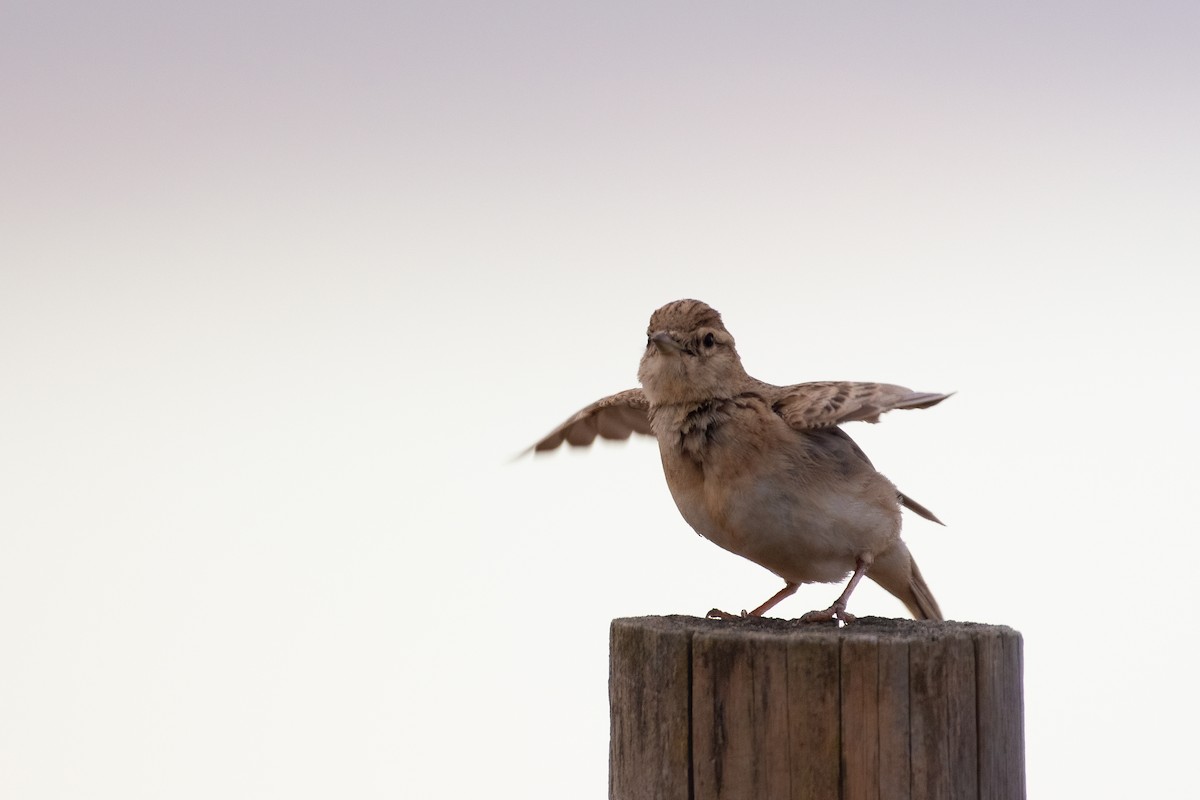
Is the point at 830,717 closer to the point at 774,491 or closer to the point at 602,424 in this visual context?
the point at 774,491

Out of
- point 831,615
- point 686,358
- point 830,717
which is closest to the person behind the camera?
point 830,717

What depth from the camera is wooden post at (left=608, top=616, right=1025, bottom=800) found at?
3.58 m

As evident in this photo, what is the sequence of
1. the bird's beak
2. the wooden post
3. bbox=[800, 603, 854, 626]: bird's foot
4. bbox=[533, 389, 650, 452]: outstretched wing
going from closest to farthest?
the wooden post
bbox=[800, 603, 854, 626]: bird's foot
the bird's beak
bbox=[533, 389, 650, 452]: outstretched wing

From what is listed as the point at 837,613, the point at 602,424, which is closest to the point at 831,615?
the point at 837,613

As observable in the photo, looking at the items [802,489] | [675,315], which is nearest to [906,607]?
[802,489]

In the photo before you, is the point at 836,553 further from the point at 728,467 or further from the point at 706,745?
the point at 706,745

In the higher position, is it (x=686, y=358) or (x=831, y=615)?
(x=686, y=358)

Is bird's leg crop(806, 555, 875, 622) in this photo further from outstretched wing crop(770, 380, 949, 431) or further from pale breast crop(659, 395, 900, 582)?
outstretched wing crop(770, 380, 949, 431)

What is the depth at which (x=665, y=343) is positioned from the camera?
16.8 ft

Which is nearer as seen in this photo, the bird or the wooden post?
the wooden post

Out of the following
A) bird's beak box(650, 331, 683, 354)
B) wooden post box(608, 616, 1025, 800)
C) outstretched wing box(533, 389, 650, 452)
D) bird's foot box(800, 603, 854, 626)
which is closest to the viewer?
wooden post box(608, 616, 1025, 800)

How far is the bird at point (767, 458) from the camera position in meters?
4.91

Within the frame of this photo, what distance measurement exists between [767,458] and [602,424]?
5.45ft

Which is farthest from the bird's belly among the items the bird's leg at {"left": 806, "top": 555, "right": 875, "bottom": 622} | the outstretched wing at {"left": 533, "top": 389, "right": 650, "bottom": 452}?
the outstretched wing at {"left": 533, "top": 389, "right": 650, "bottom": 452}
